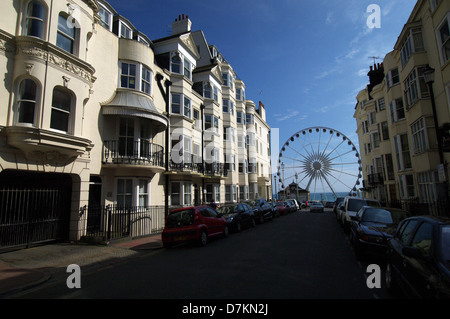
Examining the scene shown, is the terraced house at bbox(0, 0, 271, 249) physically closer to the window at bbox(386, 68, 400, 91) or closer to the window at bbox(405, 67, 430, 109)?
the window at bbox(405, 67, 430, 109)

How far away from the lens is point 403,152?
1881 centimetres

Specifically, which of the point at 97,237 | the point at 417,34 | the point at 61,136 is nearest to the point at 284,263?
the point at 97,237

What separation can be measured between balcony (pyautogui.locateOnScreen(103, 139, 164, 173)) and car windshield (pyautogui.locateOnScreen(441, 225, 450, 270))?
487 inches

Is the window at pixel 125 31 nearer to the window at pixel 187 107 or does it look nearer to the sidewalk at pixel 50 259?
Result: the window at pixel 187 107

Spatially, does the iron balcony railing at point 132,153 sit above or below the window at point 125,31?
below

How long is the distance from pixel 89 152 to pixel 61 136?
214 cm

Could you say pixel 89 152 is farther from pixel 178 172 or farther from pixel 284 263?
pixel 284 263

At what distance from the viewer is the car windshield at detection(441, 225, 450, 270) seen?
3337mm

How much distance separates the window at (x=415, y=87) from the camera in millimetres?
14602

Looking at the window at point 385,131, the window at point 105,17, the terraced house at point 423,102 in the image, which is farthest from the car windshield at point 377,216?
the window at point 385,131

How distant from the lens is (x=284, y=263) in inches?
277

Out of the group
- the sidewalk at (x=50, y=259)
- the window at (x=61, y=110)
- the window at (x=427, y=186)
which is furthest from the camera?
the window at (x=427, y=186)

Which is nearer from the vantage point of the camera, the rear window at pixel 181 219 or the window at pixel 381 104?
the rear window at pixel 181 219

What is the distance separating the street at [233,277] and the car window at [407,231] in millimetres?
1063
